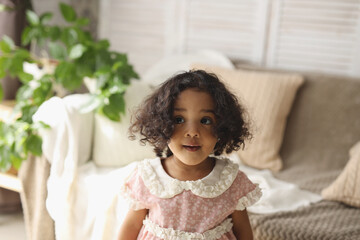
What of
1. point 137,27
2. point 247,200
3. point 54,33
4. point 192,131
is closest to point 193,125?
point 192,131

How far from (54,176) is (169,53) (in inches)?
48.6

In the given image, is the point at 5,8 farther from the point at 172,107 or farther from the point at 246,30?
the point at 172,107

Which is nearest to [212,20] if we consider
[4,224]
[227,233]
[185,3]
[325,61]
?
[185,3]

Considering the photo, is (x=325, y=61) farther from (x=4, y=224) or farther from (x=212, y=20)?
(x=4, y=224)

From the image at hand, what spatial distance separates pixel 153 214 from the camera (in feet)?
3.72

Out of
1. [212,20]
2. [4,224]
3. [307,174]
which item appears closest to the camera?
[307,174]

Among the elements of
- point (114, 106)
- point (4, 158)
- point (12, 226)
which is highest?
point (114, 106)

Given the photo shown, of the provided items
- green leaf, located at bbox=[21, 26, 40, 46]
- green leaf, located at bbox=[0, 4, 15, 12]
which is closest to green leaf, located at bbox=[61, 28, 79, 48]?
green leaf, located at bbox=[21, 26, 40, 46]

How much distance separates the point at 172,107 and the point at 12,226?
140 cm

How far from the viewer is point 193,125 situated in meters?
1.06

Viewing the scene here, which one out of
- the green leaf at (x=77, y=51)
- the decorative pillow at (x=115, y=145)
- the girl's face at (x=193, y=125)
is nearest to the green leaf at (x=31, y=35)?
the green leaf at (x=77, y=51)

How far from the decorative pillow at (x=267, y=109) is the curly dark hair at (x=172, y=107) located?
90 centimetres

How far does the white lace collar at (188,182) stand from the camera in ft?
3.62

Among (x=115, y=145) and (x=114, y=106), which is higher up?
(x=114, y=106)
